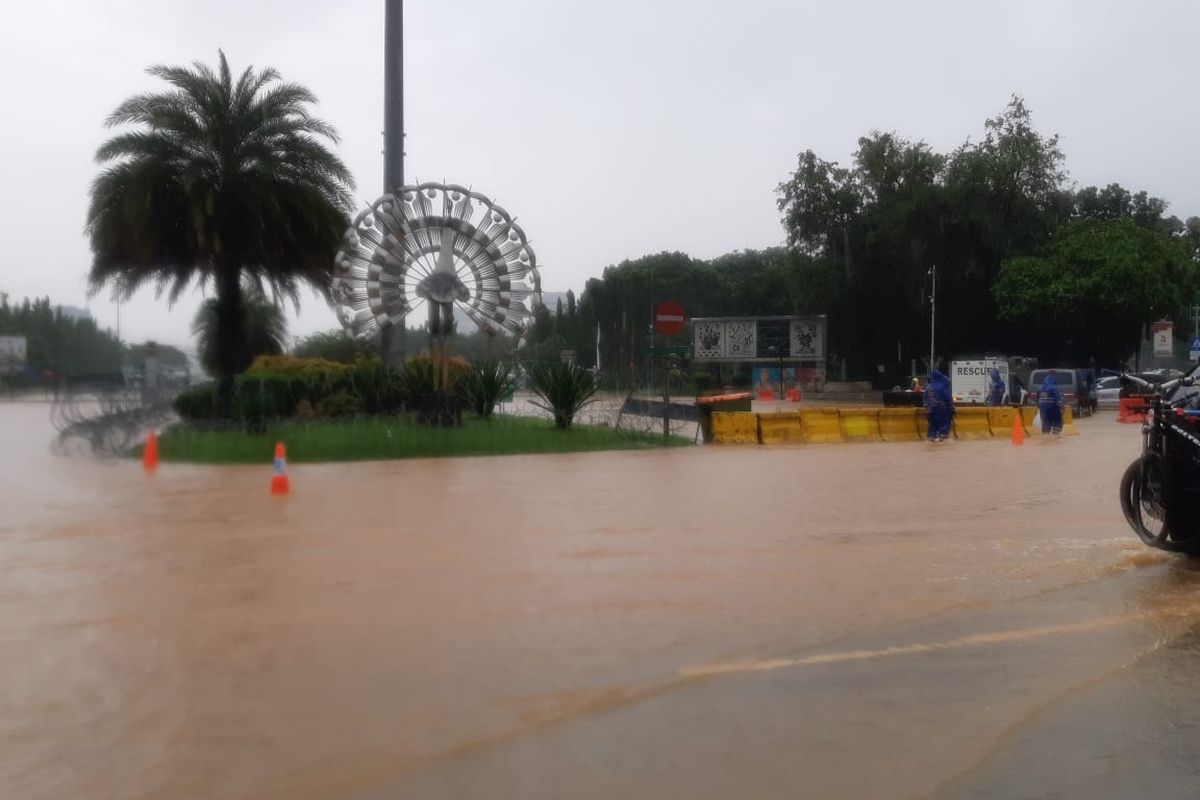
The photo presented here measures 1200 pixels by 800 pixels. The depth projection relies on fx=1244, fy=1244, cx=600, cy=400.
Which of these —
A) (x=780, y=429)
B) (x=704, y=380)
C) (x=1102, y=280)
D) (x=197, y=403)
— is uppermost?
(x=1102, y=280)

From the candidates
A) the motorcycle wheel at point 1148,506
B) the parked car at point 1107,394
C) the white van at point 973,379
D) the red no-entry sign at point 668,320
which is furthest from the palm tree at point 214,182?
the parked car at point 1107,394

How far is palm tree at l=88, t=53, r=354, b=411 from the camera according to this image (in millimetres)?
25781

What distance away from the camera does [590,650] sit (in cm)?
727

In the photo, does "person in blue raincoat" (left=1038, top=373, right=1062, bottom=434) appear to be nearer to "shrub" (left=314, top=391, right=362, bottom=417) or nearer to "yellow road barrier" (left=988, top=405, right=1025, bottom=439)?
"yellow road barrier" (left=988, top=405, right=1025, bottom=439)

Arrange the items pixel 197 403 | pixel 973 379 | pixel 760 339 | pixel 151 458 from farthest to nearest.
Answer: pixel 760 339 → pixel 973 379 → pixel 197 403 → pixel 151 458

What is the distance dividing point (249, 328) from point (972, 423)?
2172cm

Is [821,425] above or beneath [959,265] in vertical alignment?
beneath

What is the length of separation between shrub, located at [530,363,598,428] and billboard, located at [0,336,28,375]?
19781 millimetres

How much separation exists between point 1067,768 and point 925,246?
52.5 meters

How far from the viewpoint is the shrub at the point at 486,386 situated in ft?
89.5

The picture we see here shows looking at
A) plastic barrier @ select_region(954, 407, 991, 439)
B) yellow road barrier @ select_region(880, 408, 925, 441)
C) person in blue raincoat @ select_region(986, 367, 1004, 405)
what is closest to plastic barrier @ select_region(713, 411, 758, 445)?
yellow road barrier @ select_region(880, 408, 925, 441)

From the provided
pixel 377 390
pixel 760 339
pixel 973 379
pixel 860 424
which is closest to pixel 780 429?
pixel 860 424

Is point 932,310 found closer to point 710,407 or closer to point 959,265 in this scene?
point 959,265

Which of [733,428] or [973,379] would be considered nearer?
[733,428]
